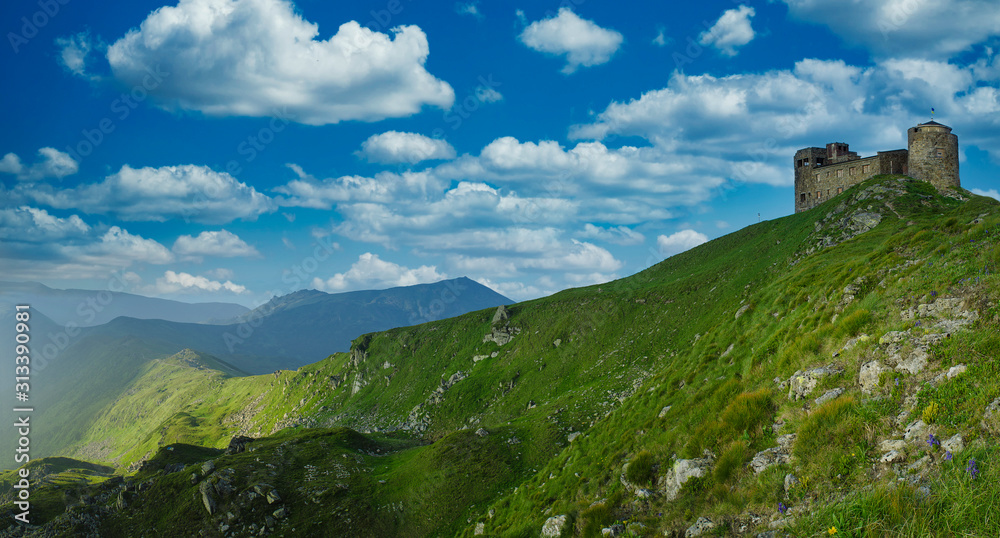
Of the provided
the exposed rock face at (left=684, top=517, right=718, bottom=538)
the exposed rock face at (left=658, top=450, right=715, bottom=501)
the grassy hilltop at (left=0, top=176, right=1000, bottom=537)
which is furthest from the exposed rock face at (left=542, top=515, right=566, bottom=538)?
the exposed rock face at (left=684, top=517, right=718, bottom=538)

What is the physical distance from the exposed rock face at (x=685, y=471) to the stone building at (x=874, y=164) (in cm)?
9607

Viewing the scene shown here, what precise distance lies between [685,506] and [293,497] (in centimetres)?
5964

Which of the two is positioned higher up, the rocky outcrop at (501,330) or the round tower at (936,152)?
the round tower at (936,152)

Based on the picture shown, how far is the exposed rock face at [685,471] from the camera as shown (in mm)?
16969

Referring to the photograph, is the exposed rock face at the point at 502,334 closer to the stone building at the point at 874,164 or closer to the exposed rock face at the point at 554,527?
the stone building at the point at 874,164

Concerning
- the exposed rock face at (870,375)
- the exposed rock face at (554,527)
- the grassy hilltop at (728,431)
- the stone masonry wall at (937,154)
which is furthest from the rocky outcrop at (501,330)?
the exposed rock face at (870,375)

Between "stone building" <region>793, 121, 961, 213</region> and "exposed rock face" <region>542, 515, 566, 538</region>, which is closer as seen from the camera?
"exposed rock face" <region>542, 515, 566, 538</region>

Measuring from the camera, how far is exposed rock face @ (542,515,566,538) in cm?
2167

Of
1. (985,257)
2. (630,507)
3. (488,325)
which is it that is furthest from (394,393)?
(985,257)

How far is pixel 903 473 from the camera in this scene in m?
10.9

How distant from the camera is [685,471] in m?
17.3

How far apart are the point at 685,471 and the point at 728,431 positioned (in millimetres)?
2374

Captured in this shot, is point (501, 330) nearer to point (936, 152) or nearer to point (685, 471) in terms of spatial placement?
point (936, 152)

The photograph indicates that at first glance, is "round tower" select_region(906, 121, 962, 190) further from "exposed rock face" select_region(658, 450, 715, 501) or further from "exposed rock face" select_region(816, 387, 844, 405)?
"exposed rock face" select_region(658, 450, 715, 501)
